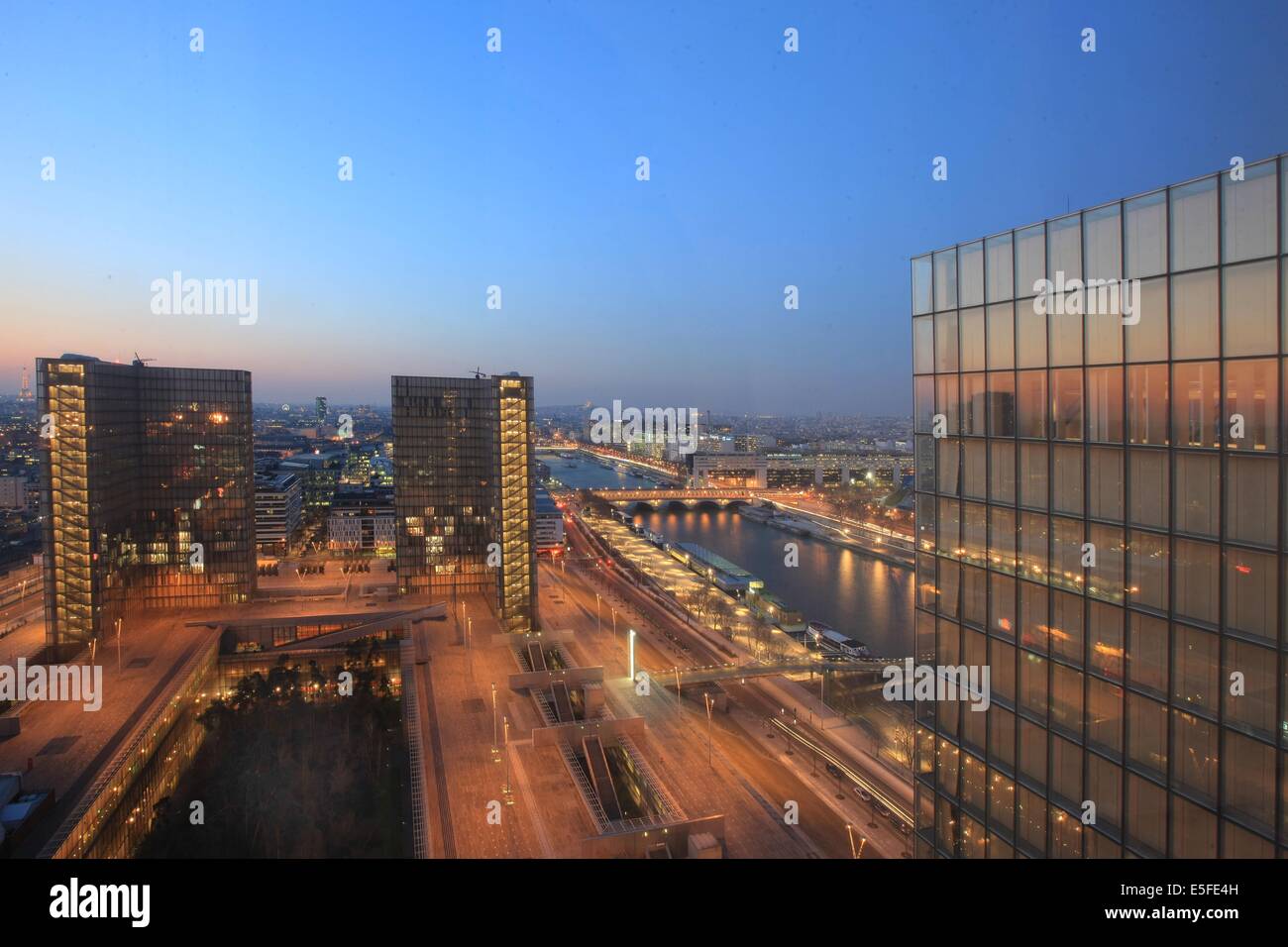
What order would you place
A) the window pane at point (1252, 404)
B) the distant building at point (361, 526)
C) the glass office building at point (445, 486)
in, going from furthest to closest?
the distant building at point (361, 526) → the glass office building at point (445, 486) → the window pane at point (1252, 404)

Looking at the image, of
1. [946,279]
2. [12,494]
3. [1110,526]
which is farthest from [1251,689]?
[12,494]

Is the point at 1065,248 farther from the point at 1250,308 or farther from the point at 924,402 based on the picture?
the point at 924,402

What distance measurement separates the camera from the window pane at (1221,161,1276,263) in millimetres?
2824

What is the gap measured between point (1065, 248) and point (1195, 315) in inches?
27.3

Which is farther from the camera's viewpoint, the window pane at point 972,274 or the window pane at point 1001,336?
the window pane at point 972,274

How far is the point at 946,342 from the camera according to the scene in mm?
4289

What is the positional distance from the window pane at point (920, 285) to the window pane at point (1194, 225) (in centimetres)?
137

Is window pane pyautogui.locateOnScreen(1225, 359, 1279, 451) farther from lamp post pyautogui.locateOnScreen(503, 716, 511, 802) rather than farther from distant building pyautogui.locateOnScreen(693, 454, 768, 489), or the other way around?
distant building pyautogui.locateOnScreen(693, 454, 768, 489)

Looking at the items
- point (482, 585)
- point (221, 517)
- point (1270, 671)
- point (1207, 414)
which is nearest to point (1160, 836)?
point (1270, 671)

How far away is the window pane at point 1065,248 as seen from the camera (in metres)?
3.52

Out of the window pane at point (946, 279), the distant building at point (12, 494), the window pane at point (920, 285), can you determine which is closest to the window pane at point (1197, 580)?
the window pane at point (946, 279)

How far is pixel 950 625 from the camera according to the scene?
4301 mm

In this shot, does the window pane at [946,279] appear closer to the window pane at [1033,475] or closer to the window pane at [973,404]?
the window pane at [973,404]
